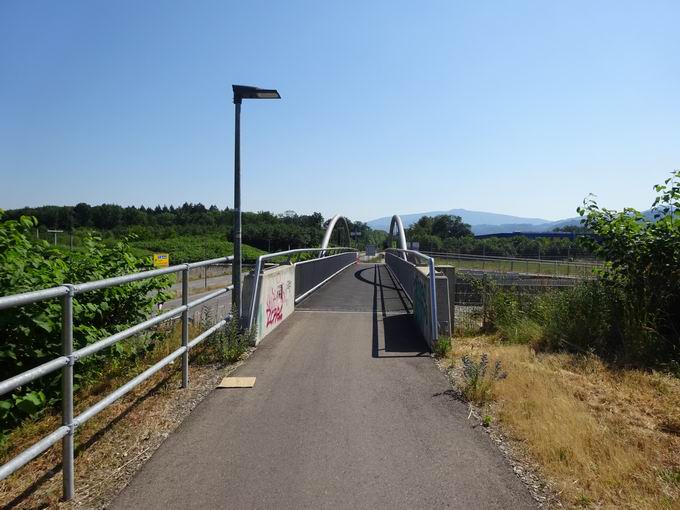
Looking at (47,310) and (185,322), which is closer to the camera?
(47,310)

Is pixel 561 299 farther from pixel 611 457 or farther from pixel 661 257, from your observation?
pixel 611 457

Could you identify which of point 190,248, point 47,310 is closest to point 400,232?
point 47,310

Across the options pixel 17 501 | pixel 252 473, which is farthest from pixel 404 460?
pixel 17 501

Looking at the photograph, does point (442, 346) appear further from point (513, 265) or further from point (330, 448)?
point (513, 265)

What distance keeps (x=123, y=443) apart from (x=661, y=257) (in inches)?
291

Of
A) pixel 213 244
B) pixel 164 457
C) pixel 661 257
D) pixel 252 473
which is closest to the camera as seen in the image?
pixel 252 473

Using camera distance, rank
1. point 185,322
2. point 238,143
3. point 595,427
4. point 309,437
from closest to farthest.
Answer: point 309,437 → point 595,427 → point 185,322 → point 238,143

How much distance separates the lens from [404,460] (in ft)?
11.4

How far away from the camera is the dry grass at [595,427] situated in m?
3.06

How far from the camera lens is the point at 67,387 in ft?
9.27

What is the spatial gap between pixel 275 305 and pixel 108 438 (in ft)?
15.9

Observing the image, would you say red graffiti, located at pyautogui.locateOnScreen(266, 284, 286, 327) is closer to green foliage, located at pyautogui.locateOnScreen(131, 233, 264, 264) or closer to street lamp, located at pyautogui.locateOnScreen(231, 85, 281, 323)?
street lamp, located at pyautogui.locateOnScreen(231, 85, 281, 323)

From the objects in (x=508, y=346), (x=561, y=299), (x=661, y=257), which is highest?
(x=661, y=257)

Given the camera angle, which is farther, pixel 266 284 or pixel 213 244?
pixel 213 244
